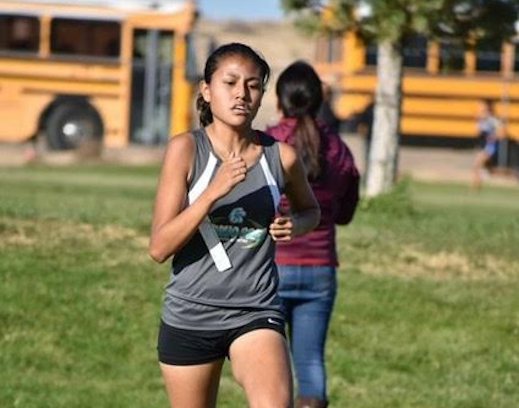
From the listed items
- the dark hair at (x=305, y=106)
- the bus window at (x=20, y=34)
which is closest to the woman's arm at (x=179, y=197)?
the dark hair at (x=305, y=106)

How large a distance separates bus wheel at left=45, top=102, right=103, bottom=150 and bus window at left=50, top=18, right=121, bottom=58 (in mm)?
1149

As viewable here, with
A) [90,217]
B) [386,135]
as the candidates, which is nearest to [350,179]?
[90,217]

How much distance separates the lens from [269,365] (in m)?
6.13

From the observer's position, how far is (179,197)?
6.14 metres

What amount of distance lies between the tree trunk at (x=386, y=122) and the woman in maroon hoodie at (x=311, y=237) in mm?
10117

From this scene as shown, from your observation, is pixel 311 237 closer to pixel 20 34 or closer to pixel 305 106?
pixel 305 106

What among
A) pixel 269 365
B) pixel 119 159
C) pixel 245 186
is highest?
pixel 245 186

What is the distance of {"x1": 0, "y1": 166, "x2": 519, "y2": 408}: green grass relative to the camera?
10211 millimetres

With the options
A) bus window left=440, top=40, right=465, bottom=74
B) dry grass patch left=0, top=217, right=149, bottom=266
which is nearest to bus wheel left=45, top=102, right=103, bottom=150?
bus window left=440, top=40, right=465, bottom=74

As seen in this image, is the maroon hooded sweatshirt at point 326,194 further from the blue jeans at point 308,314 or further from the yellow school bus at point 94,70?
the yellow school bus at point 94,70

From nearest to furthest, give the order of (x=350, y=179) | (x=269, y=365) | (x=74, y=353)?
(x=269, y=365) → (x=350, y=179) → (x=74, y=353)

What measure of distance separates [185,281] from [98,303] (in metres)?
5.21

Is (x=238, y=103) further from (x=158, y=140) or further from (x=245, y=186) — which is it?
(x=158, y=140)

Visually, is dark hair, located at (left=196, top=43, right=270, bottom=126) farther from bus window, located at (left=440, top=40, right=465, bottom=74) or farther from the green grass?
bus window, located at (left=440, top=40, right=465, bottom=74)
